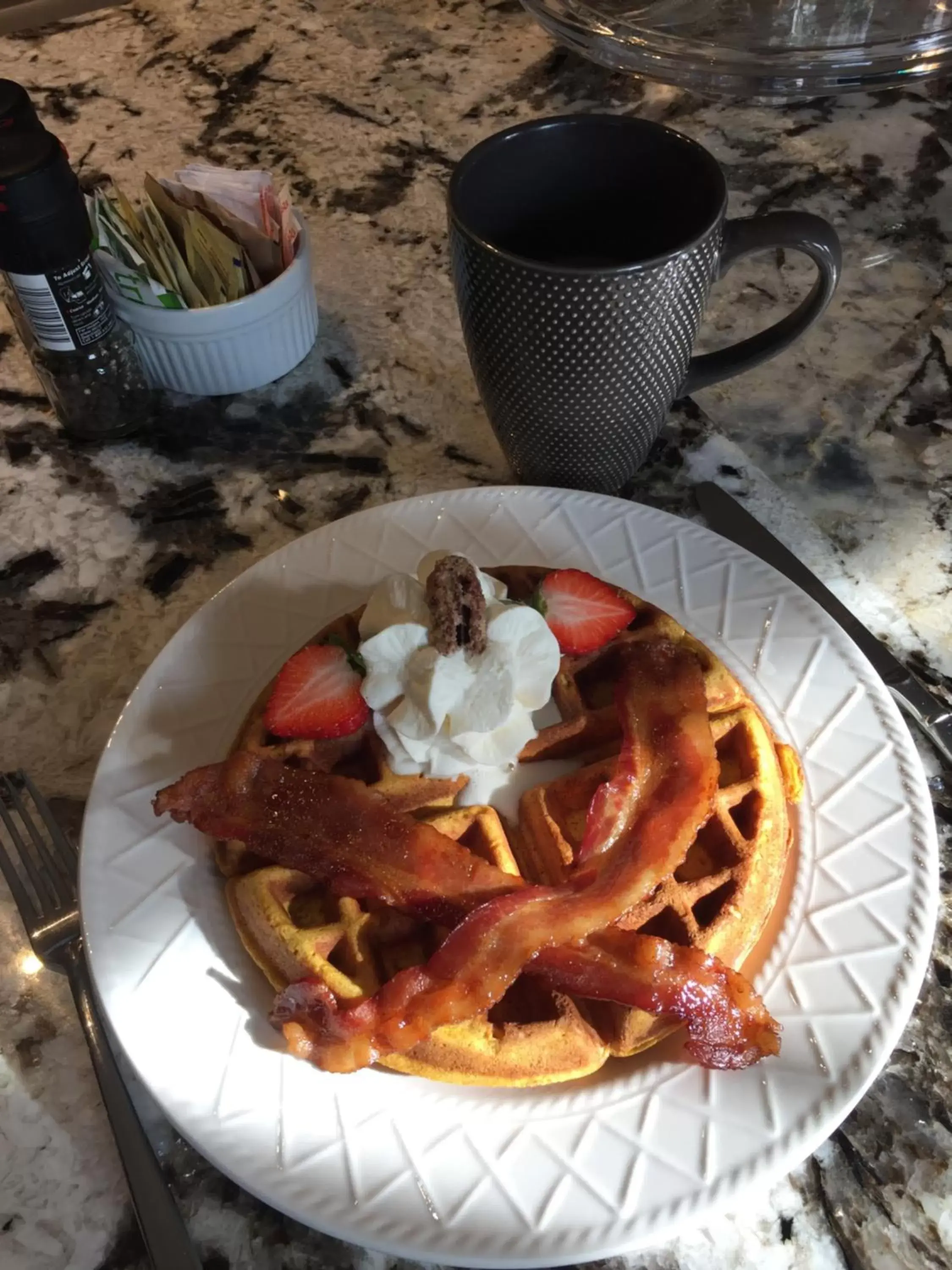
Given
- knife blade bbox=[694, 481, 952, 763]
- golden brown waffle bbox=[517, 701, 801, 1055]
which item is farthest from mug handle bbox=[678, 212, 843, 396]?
golden brown waffle bbox=[517, 701, 801, 1055]

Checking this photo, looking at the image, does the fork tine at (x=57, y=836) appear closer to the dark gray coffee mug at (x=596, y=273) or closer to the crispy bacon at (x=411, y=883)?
the crispy bacon at (x=411, y=883)

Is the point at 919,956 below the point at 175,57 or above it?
below

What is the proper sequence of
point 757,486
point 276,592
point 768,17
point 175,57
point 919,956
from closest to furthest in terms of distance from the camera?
point 919,956, point 276,592, point 757,486, point 768,17, point 175,57

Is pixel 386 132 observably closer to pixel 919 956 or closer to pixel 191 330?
pixel 191 330

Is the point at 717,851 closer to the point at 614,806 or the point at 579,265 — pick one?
the point at 614,806

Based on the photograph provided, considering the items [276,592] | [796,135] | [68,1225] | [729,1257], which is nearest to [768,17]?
[796,135]

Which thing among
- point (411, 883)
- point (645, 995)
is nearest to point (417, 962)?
point (411, 883)

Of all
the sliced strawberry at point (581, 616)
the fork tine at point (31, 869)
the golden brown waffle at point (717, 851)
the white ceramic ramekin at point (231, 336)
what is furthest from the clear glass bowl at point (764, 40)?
the fork tine at point (31, 869)
